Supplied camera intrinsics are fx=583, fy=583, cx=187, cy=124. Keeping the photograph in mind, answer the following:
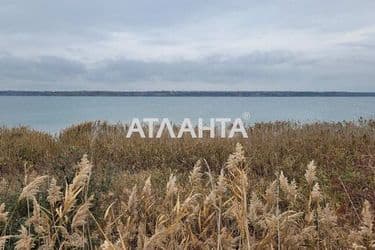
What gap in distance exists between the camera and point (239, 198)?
225cm

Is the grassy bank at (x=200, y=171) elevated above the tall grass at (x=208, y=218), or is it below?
below

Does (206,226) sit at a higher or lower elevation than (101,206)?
higher

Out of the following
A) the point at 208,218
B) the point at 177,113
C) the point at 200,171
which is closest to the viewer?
the point at 208,218

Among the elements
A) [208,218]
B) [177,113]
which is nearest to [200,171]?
[208,218]

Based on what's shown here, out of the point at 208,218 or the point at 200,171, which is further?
the point at 200,171

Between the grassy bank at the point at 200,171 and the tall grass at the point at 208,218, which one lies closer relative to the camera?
the tall grass at the point at 208,218

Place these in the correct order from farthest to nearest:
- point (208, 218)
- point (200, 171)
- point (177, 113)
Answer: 1. point (177, 113)
2. point (200, 171)
3. point (208, 218)

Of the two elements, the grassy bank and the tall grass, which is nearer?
the tall grass

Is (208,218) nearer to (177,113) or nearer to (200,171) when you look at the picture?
(200,171)

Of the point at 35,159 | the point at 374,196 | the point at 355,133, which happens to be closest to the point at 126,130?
the point at 35,159

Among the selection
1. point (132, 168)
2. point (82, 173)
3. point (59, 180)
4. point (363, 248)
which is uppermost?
point (82, 173)

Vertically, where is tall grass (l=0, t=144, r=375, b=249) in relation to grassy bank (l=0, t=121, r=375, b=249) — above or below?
above

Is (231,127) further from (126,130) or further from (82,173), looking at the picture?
(82,173)

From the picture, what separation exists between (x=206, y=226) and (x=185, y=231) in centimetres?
10
